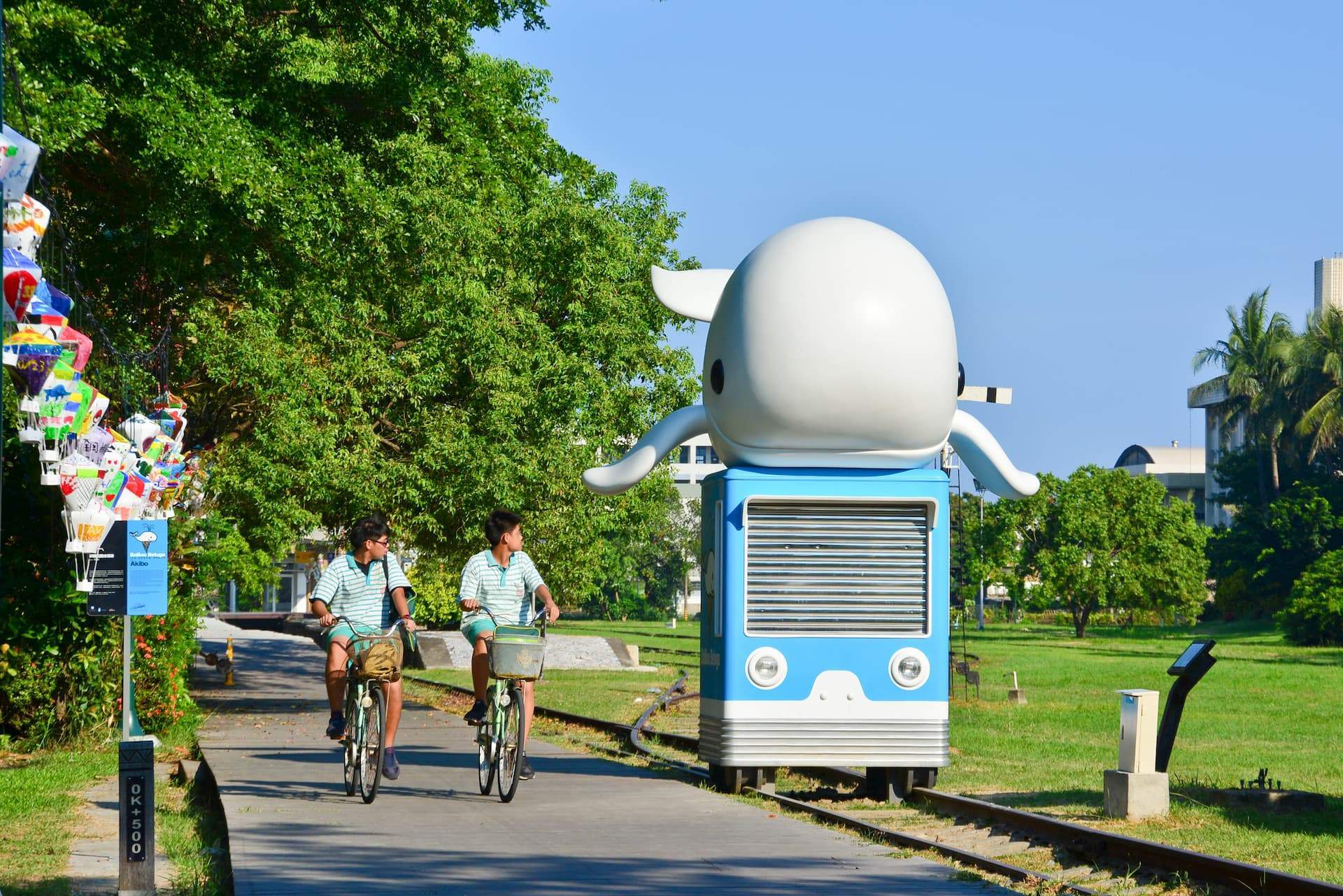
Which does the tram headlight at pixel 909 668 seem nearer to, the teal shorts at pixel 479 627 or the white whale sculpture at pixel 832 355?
the white whale sculpture at pixel 832 355

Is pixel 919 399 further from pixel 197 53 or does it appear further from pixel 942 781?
pixel 197 53

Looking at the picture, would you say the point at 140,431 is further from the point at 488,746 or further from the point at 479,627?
the point at 488,746

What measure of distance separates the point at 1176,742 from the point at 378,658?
10.6 metres

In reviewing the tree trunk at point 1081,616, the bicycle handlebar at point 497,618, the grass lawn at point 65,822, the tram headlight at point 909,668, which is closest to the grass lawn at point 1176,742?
the tram headlight at point 909,668

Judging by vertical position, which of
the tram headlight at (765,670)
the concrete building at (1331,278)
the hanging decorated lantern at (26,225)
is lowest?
the tram headlight at (765,670)

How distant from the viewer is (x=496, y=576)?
11898mm

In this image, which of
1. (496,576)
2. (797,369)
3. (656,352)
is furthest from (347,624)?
(656,352)

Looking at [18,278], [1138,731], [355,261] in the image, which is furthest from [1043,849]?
[355,261]

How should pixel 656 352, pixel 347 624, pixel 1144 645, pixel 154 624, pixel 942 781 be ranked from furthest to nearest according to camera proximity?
pixel 1144 645, pixel 656 352, pixel 154 624, pixel 942 781, pixel 347 624

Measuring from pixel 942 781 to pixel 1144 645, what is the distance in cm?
4173

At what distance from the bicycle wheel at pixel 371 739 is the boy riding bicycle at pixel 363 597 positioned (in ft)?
0.79

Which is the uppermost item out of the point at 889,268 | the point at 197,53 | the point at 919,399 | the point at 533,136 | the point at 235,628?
the point at 533,136

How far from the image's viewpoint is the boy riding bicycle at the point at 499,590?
11773mm

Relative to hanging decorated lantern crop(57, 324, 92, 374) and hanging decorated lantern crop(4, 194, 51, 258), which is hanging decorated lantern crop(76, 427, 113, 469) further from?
hanging decorated lantern crop(4, 194, 51, 258)
